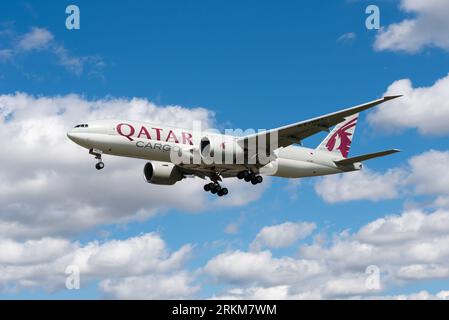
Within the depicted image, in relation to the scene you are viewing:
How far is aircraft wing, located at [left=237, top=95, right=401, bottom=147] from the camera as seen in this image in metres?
37.2

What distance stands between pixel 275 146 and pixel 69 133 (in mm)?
13726

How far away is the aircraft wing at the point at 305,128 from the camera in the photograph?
122 feet

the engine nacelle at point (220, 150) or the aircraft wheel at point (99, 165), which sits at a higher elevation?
the engine nacelle at point (220, 150)

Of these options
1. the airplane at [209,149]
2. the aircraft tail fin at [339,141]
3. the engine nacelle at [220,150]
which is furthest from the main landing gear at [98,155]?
the aircraft tail fin at [339,141]

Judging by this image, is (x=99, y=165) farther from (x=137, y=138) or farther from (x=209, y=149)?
(x=209, y=149)

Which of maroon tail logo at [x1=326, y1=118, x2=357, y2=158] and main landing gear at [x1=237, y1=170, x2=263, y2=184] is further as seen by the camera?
maroon tail logo at [x1=326, y1=118, x2=357, y2=158]

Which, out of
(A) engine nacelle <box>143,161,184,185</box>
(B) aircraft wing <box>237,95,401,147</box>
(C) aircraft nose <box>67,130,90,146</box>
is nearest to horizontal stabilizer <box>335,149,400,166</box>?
(B) aircraft wing <box>237,95,401,147</box>

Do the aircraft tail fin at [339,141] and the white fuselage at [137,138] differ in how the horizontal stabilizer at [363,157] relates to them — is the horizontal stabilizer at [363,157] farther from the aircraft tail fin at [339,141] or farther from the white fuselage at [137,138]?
the white fuselage at [137,138]

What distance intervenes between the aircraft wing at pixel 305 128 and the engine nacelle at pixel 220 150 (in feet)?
2.02

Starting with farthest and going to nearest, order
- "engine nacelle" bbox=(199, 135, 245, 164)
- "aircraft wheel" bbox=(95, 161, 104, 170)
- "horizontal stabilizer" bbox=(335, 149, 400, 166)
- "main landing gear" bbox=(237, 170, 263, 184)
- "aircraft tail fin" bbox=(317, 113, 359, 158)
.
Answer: "aircraft tail fin" bbox=(317, 113, 359, 158) → "main landing gear" bbox=(237, 170, 263, 184) → "horizontal stabilizer" bbox=(335, 149, 400, 166) → "engine nacelle" bbox=(199, 135, 245, 164) → "aircraft wheel" bbox=(95, 161, 104, 170)

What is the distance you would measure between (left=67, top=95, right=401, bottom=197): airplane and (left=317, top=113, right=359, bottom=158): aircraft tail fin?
2.81m

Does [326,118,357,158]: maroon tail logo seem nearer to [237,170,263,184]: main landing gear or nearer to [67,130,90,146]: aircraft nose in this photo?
[237,170,263,184]: main landing gear
